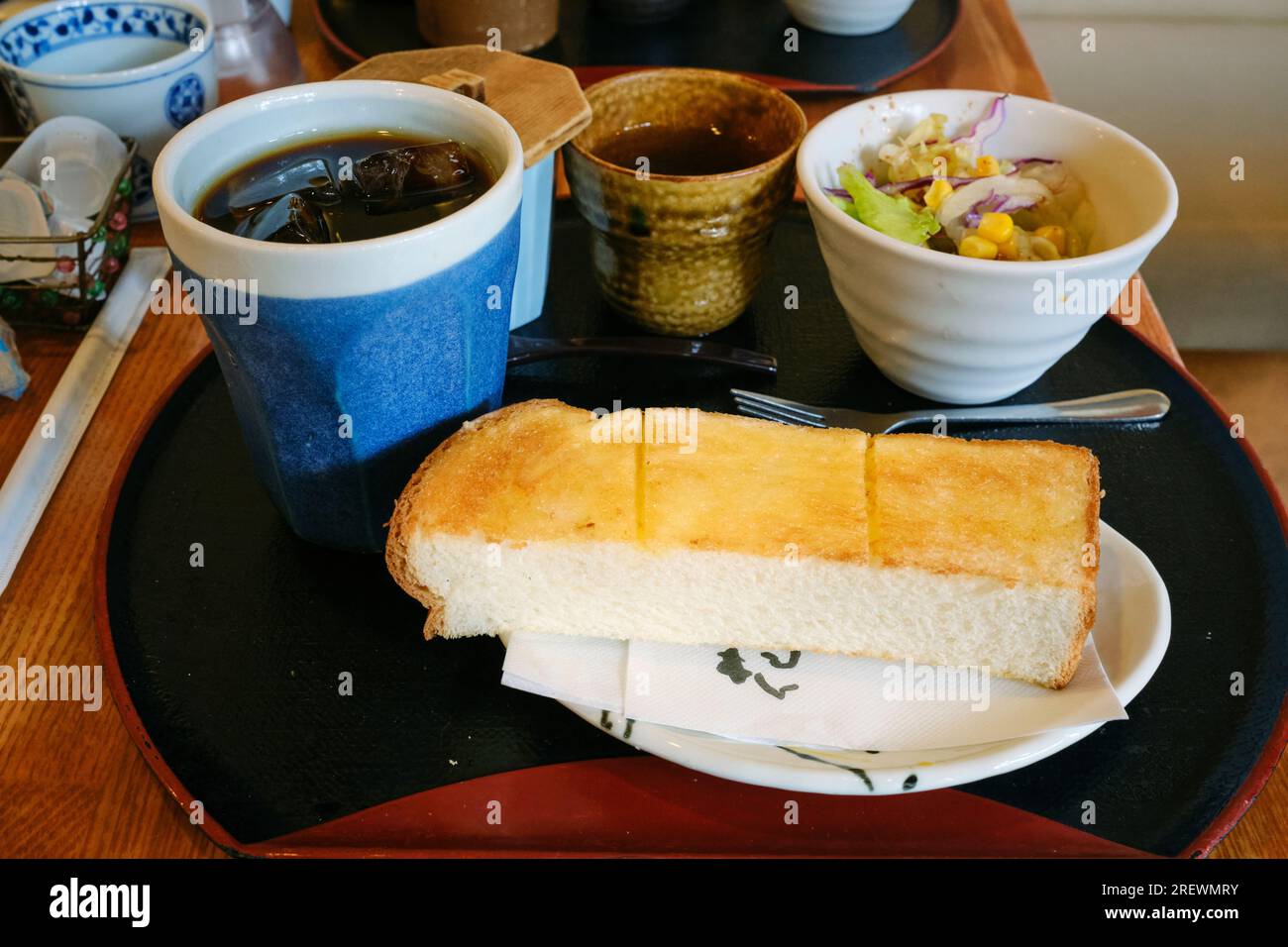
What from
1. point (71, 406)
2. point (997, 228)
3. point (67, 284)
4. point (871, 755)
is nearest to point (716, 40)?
point (997, 228)

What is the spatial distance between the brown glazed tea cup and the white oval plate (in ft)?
2.15

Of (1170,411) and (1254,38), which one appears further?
(1254,38)

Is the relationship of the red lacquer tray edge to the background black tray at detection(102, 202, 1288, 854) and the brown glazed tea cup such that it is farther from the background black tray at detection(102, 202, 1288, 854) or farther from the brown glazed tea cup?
the brown glazed tea cup

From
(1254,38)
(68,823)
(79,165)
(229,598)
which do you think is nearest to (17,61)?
(79,165)

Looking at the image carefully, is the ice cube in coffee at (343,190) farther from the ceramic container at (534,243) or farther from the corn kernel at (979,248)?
the corn kernel at (979,248)

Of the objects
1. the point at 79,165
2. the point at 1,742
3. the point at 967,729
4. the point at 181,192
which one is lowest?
the point at 1,742

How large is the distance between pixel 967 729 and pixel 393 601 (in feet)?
1.98

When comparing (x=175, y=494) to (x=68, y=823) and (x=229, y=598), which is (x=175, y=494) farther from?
(x=68, y=823)

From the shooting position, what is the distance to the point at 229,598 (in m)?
1.07

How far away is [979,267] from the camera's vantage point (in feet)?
3.73

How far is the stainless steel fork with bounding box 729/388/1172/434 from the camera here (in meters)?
1.26

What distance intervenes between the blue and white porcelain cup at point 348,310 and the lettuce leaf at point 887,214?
52cm

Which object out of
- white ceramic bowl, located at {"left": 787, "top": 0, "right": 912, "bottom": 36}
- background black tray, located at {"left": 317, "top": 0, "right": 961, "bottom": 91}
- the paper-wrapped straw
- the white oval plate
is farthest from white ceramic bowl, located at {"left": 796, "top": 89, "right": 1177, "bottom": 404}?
the paper-wrapped straw

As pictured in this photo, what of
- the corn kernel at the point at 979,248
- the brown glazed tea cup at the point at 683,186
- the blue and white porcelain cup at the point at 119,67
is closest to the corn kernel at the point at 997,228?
the corn kernel at the point at 979,248
